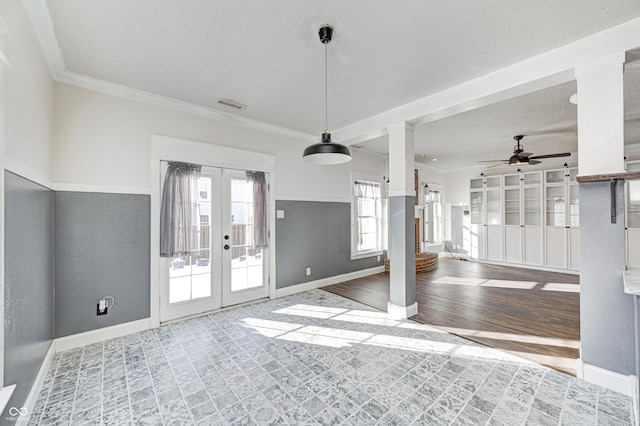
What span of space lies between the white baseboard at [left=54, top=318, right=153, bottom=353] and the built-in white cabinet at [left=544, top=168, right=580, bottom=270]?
824 centimetres

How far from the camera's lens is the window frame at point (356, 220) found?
18.3 ft

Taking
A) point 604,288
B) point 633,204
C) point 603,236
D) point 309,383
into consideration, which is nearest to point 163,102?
point 309,383

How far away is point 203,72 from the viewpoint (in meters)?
2.74

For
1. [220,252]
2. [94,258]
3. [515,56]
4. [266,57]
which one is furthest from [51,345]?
[515,56]

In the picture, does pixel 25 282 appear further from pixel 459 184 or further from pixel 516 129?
pixel 459 184

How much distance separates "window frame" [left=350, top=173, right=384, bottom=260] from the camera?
5.59 metres

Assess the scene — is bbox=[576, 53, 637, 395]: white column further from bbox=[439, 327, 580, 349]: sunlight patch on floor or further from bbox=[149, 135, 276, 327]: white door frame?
bbox=[149, 135, 276, 327]: white door frame

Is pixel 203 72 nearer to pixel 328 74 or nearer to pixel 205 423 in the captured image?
pixel 328 74

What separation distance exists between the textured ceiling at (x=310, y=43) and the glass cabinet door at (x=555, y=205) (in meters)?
3.74

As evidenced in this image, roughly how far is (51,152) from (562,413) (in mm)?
4773

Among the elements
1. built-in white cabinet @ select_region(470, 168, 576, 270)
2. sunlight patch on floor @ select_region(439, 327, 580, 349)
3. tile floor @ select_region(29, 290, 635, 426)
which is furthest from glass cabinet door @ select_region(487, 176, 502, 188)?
tile floor @ select_region(29, 290, 635, 426)

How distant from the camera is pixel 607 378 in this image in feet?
6.81

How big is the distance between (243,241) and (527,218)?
7.06m

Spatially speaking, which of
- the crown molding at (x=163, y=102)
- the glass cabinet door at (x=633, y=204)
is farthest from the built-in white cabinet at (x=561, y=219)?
the crown molding at (x=163, y=102)
